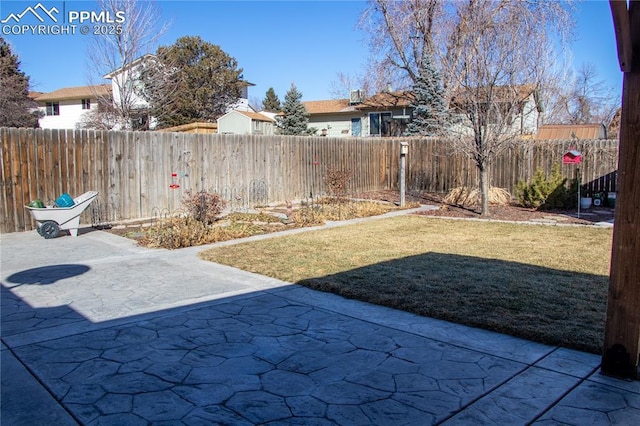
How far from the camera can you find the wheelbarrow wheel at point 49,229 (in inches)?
343

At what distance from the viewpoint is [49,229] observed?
28.7 ft

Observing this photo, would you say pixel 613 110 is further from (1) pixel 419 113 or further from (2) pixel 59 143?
(2) pixel 59 143

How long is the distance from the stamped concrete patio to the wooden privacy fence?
5099 mm

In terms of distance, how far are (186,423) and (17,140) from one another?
883 centimetres

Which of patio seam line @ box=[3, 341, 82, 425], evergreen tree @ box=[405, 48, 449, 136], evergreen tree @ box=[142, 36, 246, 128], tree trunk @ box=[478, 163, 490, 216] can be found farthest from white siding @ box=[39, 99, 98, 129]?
patio seam line @ box=[3, 341, 82, 425]

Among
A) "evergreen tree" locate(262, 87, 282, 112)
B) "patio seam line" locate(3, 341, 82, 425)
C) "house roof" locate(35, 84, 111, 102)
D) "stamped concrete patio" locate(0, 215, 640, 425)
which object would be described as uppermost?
"evergreen tree" locate(262, 87, 282, 112)

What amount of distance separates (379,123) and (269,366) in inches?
1122

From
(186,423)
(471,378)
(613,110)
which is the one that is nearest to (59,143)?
(186,423)

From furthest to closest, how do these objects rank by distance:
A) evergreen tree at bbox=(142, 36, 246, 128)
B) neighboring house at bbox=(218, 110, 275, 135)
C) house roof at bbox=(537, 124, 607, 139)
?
evergreen tree at bbox=(142, 36, 246, 128)
neighboring house at bbox=(218, 110, 275, 135)
house roof at bbox=(537, 124, 607, 139)

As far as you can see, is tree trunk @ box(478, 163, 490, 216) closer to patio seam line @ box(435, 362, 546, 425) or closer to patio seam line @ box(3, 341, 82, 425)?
patio seam line @ box(435, 362, 546, 425)

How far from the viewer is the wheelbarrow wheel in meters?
8.72

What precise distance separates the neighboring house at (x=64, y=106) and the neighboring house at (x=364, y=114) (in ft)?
62.1

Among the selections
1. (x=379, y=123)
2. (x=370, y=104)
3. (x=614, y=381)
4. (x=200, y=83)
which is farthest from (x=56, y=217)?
(x=200, y=83)

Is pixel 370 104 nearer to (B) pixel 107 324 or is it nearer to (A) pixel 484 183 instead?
(A) pixel 484 183
